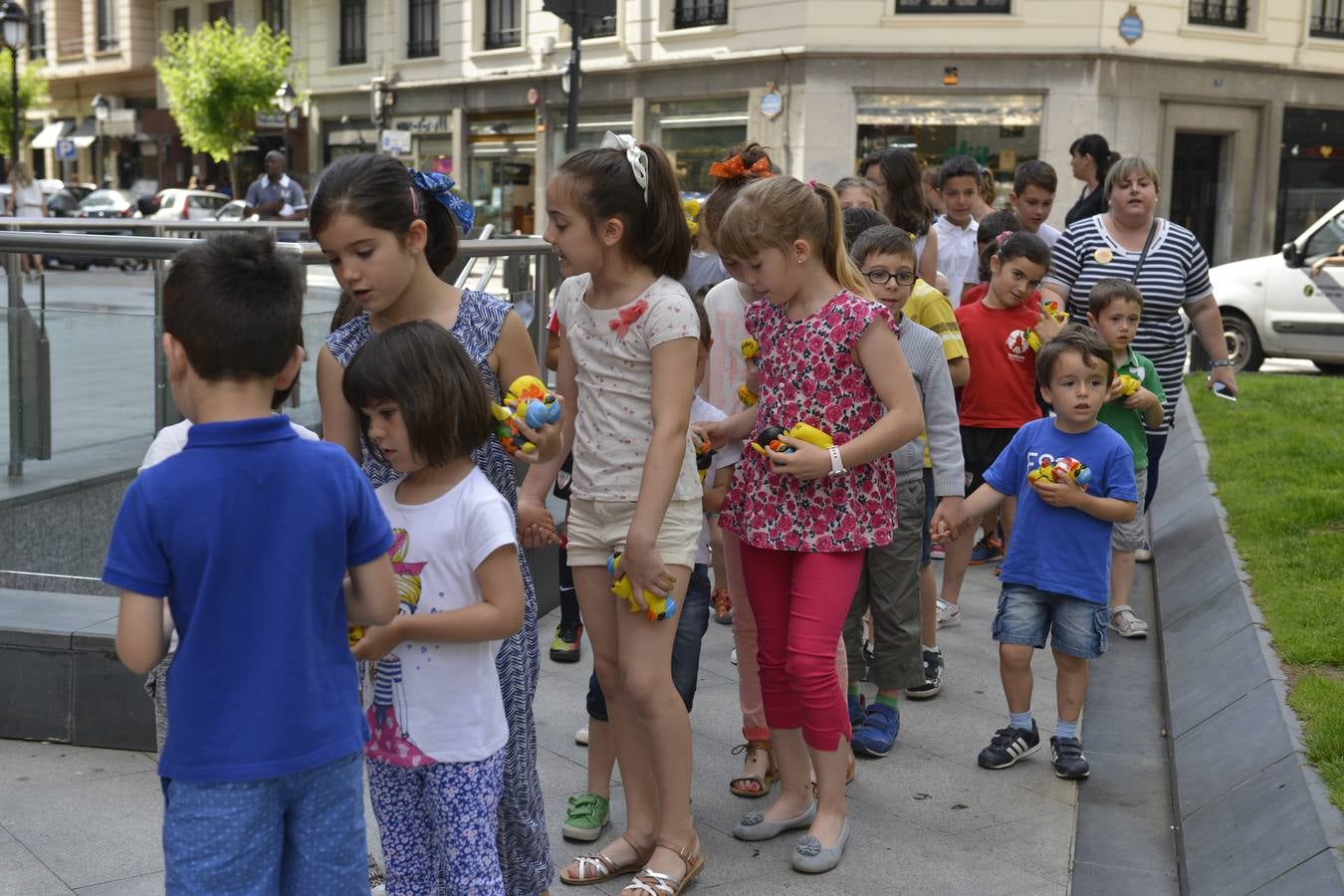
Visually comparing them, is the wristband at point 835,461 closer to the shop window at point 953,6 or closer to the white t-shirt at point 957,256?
the white t-shirt at point 957,256

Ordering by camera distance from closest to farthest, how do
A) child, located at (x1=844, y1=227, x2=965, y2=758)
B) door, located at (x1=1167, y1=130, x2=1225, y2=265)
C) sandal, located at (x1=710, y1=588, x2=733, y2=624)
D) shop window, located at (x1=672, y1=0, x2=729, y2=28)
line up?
child, located at (x1=844, y1=227, x2=965, y2=758)
sandal, located at (x1=710, y1=588, x2=733, y2=624)
door, located at (x1=1167, y1=130, x2=1225, y2=265)
shop window, located at (x1=672, y1=0, x2=729, y2=28)

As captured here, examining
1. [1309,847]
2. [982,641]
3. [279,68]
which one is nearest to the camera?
[1309,847]

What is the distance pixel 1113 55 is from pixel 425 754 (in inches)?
915

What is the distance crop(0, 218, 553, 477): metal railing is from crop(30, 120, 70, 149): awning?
4498 centimetres

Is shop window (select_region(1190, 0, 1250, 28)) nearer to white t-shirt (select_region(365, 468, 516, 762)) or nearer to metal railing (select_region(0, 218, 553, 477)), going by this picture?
metal railing (select_region(0, 218, 553, 477))

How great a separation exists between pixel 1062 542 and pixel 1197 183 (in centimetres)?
2341

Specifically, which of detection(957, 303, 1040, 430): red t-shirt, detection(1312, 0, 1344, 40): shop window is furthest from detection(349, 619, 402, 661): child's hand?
detection(1312, 0, 1344, 40): shop window

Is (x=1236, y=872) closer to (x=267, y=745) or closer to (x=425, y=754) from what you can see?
(x=425, y=754)

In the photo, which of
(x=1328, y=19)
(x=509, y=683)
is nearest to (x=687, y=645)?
(x=509, y=683)

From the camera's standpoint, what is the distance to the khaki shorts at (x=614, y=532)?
3607 mm

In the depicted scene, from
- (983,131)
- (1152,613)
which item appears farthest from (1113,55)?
(1152,613)

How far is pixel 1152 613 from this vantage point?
276 inches

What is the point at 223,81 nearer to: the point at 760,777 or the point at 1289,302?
the point at 1289,302

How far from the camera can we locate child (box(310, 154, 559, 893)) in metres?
3.04
